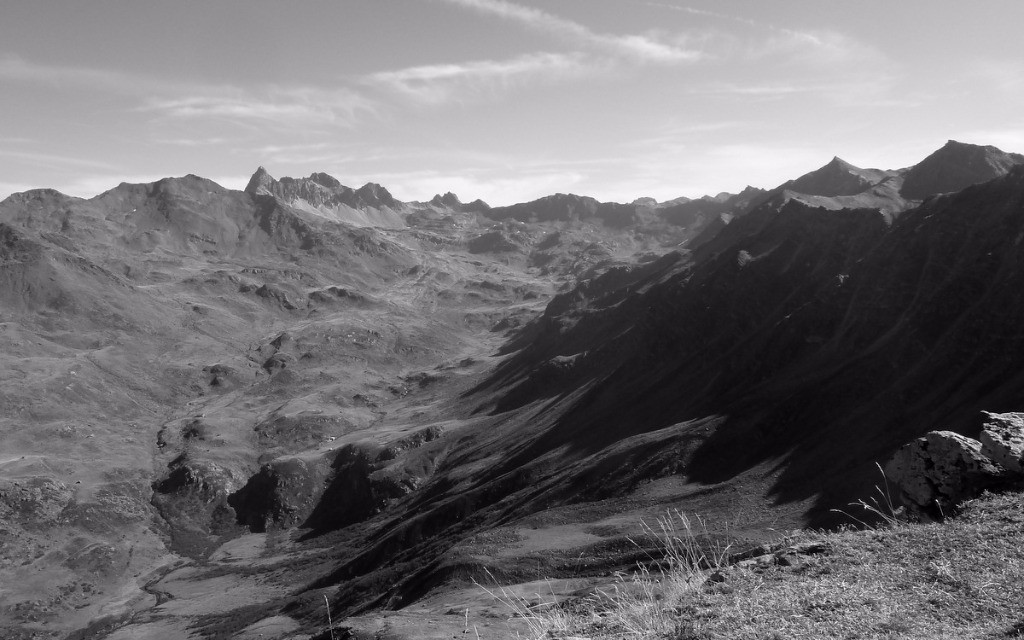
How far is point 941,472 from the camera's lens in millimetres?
17484

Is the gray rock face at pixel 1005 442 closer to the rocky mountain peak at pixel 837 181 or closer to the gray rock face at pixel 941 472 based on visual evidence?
the gray rock face at pixel 941 472

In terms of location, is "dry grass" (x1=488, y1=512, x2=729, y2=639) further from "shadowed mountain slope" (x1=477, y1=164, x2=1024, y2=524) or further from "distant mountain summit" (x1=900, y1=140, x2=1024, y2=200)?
"distant mountain summit" (x1=900, y1=140, x2=1024, y2=200)

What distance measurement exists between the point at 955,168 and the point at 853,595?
534 ft

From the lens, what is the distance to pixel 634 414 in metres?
96.3

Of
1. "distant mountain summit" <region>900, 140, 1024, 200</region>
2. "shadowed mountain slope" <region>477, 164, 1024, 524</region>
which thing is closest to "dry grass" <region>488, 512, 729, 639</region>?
"shadowed mountain slope" <region>477, 164, 1024, 524</region>

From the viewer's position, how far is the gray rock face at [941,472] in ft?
55.1

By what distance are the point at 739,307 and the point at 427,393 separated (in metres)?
95.1

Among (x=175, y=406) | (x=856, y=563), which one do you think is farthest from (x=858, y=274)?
(x=175, y=406)

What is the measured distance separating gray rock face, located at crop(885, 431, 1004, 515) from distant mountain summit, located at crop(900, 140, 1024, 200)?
461ft

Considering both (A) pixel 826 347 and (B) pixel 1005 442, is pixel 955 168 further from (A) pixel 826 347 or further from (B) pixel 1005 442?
(B) pixel 1005 442

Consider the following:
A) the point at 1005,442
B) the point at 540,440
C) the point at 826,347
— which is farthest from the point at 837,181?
the point at 1005,442

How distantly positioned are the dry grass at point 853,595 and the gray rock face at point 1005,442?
4.14 meters

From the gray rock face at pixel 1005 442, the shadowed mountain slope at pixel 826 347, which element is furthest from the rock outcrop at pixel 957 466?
the shadowed mountain slope at pixel 826 347

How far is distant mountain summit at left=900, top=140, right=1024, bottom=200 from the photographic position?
5408 inches
